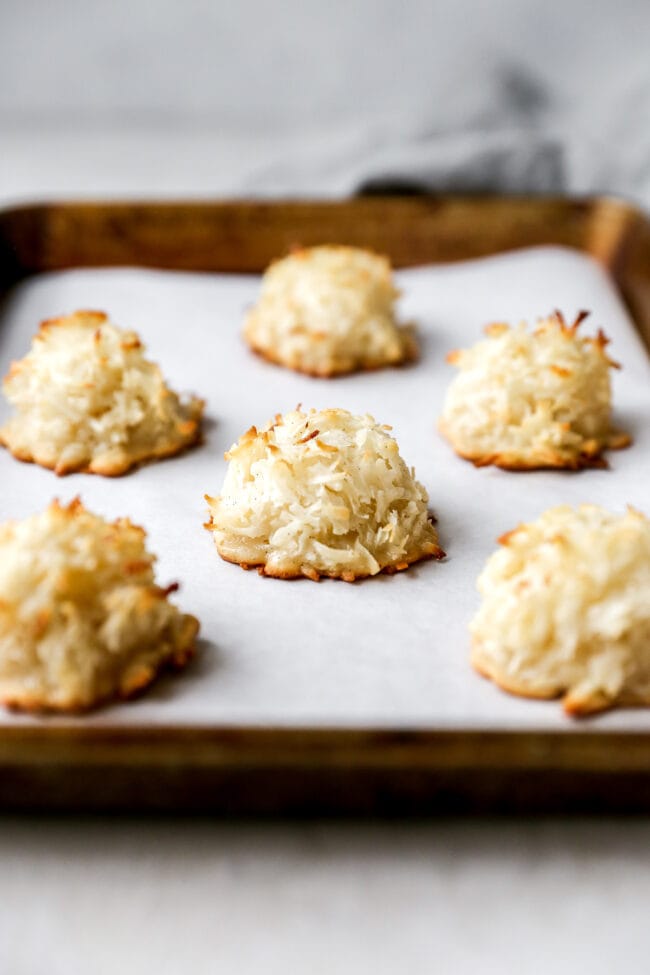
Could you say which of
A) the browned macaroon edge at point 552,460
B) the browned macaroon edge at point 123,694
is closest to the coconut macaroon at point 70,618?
the browned macaroon edge at point 123,694

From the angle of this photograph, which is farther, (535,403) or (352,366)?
(352,366)

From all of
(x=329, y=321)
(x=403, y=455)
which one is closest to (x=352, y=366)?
(x=329, y=321)

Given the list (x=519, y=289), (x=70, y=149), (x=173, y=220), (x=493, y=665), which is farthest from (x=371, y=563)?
(x=70, y=149)

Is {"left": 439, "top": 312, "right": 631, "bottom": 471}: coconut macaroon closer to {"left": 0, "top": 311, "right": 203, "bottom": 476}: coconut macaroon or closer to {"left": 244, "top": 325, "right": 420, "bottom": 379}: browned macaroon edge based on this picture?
{"left": 244, "top": 325, "right": 420, "bottom": 379}: browned macaroon edge

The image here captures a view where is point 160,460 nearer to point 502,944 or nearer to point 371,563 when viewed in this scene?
point 371,563

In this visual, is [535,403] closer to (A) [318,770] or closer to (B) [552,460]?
(B) [552,460]

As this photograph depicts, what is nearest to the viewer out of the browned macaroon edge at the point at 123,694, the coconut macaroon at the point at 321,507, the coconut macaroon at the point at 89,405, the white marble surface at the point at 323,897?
the white marble surface at the point at 323,897

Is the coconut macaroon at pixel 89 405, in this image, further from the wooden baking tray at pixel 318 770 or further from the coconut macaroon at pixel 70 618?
the wooden baking tray at pixel 318 770
